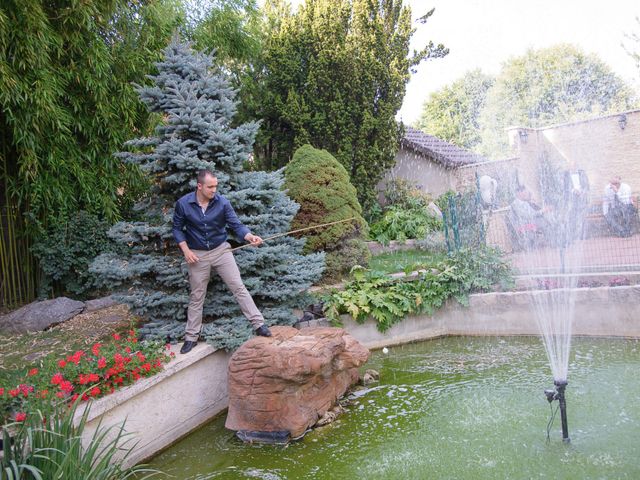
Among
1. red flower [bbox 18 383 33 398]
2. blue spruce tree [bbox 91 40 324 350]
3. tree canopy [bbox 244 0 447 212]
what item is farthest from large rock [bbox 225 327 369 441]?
tree canopy [bbox 244 0 447 212]

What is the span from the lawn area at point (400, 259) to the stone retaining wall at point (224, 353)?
1.49 metres

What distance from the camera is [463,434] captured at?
461 centimetres

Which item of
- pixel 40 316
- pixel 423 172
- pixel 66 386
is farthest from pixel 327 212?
pixel 423 172

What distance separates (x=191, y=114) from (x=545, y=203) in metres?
8.76

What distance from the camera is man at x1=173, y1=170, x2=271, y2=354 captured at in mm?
5543

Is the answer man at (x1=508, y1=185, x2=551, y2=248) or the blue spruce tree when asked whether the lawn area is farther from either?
the blue spruce tree

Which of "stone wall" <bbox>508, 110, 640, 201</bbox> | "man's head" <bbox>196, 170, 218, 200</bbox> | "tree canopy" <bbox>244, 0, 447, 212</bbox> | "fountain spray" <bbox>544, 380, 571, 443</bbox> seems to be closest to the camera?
"fountain spray" <bbox>544, 380, 571, 443</bbox>

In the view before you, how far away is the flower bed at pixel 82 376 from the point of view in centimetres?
405

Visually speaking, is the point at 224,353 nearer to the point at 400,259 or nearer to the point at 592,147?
the point at 400,259

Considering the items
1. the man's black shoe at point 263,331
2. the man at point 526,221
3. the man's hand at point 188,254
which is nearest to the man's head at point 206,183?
the man's hand at point 188,254

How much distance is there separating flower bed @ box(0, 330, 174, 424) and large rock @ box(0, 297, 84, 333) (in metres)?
2.49

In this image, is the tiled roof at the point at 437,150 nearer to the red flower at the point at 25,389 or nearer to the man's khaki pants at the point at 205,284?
the man's khaki pants at the point at 205,284

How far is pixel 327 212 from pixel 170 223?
2954 mm

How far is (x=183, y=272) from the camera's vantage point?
6242 millimetres
